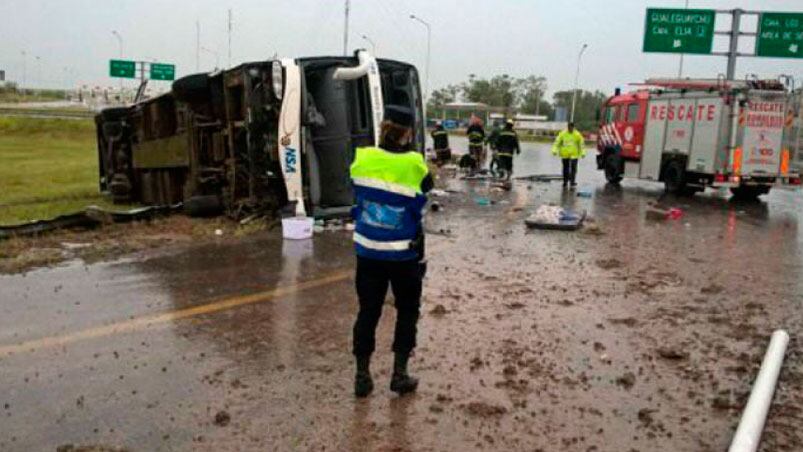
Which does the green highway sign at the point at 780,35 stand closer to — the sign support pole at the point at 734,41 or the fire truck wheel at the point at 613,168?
the sign support pole at the point at 734,41

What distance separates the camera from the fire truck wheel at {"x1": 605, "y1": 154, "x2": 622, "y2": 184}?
20359 millimetres


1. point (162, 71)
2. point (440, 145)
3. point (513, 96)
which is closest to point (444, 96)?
point (513, 96)

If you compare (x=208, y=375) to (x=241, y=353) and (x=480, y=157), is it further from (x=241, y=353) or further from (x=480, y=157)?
(x=480, y=157)

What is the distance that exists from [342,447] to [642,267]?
5.53m

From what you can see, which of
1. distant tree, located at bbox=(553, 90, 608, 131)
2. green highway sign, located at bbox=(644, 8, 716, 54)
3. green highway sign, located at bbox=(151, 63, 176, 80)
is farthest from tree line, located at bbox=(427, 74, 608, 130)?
green highway sign, located at bbox=(644, 8, 716, 54)

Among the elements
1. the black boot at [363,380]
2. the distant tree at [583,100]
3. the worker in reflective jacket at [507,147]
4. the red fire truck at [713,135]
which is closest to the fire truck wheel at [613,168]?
the red fire truck at [713,135]

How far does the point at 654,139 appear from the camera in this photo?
61.7ft

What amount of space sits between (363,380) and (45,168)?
1961 centimetres

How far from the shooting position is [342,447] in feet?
11.7

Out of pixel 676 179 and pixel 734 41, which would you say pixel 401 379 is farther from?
pixel 734 41

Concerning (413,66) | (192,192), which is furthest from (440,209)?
(192,192)

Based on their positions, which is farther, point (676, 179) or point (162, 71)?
point (162, 71)

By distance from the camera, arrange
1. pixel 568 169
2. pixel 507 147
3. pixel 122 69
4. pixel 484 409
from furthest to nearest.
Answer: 1. pixel 122 69
2. pixel 507 147
3. pixel 568 169
4. pixel 484 409

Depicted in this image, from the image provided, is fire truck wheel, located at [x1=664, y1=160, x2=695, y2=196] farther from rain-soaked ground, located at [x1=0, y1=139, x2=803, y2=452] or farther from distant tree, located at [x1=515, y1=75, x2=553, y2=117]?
distant tree, located at [x1=515, y1=75, x2=553, y2=117]
